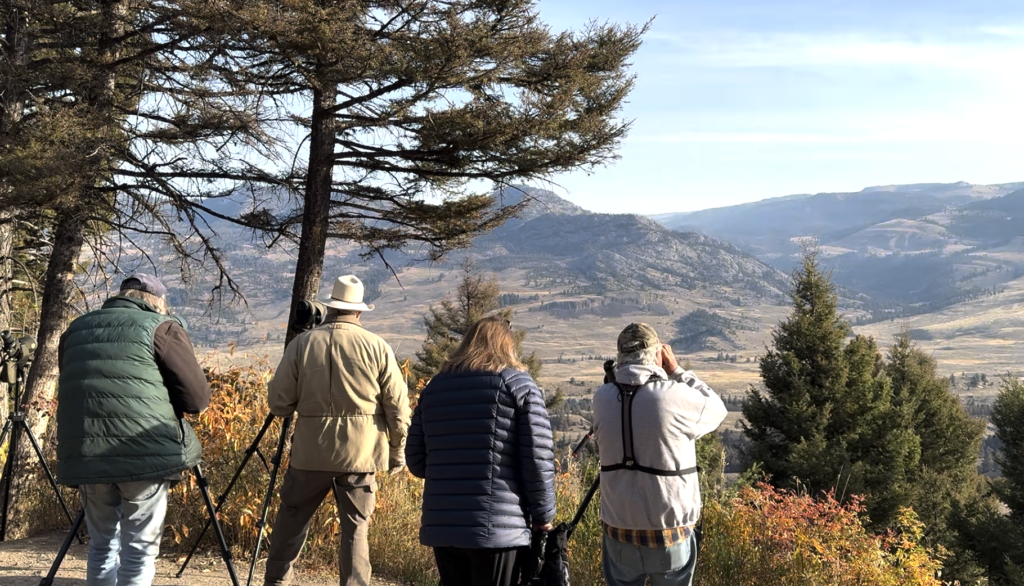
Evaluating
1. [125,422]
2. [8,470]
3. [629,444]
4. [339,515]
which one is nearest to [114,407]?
[125,422]

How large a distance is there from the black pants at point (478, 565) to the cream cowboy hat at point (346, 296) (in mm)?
1357

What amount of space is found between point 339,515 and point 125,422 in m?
1.13

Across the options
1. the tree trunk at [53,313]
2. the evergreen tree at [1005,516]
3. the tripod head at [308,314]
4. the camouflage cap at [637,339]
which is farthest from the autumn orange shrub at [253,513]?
the evergreen tree at [1005,516]

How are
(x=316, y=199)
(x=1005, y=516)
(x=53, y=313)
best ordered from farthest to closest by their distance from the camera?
(x=1005, y=516), (x=316, y=199), (x=53, y=313)

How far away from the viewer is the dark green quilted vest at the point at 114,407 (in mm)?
3373

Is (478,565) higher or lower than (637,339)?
lower

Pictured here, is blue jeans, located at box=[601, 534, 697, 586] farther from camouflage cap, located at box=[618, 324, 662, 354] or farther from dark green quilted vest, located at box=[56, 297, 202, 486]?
dark green quilted vest, located at box=[56, 297, 202, 486]

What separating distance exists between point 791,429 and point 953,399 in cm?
1483

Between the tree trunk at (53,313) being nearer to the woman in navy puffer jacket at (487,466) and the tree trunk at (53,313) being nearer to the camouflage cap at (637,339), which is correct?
the woman in navy puffer jacket at (487,466)

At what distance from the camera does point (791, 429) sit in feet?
73.3

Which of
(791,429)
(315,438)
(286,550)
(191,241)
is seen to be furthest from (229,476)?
(791,429)

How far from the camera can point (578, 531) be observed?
5520 mm

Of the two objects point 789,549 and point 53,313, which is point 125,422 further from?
point 53,313

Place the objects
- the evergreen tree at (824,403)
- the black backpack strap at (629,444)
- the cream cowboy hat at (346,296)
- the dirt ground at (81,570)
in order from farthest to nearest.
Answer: the evergreen tree at (824,403) < the dirt ground at (81,570) < the cream cowboy hat at (346,296) < the black backpack strap at (629,444)
